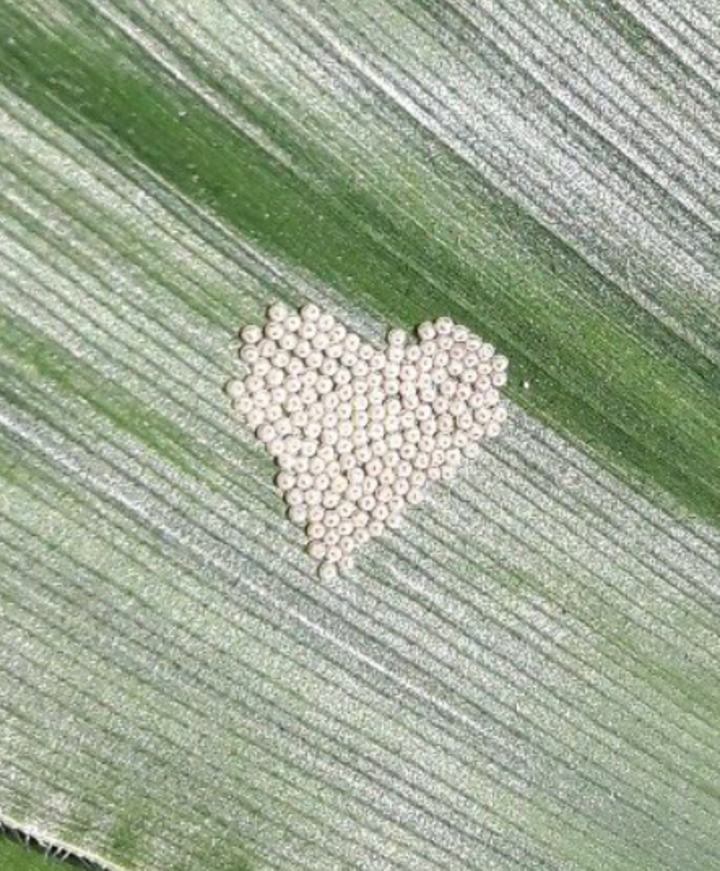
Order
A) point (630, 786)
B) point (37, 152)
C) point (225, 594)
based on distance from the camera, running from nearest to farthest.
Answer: point (37, 152)
point (225, 594)
point (630, 786)

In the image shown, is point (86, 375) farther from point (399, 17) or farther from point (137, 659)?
point (399, 17)

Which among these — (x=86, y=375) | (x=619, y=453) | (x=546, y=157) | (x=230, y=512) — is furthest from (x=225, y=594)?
(x=546, y=157)

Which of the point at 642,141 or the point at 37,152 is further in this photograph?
the point at 642,141

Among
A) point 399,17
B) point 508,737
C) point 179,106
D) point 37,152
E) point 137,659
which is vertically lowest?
point 137,659
